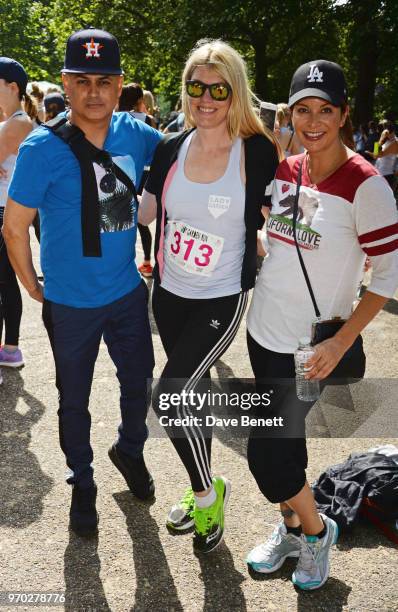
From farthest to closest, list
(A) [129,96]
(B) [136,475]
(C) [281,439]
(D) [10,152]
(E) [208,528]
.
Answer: (A) [129,96] < (D) [10,152] < (B) [136,475] < (E) [208,528] < (C) [281,439]

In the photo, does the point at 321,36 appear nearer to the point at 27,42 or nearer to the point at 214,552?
the point at 27,42

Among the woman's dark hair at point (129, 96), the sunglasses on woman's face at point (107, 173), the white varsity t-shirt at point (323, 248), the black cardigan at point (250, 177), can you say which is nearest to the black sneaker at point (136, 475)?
the black cardigan at point (250, 177)

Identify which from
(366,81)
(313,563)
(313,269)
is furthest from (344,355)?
(366,81)

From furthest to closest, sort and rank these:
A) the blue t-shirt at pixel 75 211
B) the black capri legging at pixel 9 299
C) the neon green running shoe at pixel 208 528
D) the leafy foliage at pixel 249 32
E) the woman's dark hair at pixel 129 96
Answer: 1. the leafy foliage at pixel 249 32
2. the woman's dark hair at pixel 129 96
3. the black capri legging at pixel 9 299
4. the neon green running shoe at pixel 208 528
5. the blue t-shirt at pixel 75 211

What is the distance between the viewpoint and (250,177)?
9.12 feet

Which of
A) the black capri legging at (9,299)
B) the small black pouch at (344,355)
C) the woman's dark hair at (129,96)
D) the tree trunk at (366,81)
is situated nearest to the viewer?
the small black pouch at (344,355)

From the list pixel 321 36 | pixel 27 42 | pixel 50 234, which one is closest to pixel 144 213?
pixel 50 234

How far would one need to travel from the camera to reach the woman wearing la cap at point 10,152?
4.48 meters

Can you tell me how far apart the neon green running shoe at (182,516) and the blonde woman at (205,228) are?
0.18 metres

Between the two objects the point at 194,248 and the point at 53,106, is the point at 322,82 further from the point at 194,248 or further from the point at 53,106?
the point at 53,106

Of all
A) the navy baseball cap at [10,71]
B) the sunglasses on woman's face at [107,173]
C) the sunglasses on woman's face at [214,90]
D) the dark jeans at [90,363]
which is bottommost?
the dark jeans at [90,363]

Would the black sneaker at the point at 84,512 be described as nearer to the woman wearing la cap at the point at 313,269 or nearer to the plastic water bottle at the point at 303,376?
the woman wearing la cap at the point at 313,269

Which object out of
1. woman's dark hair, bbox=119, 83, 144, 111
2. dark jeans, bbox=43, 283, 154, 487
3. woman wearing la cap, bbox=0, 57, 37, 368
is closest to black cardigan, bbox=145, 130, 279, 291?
dark jeans, bbox=43, 283, 154, 487

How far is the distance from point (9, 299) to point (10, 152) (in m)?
1.05
